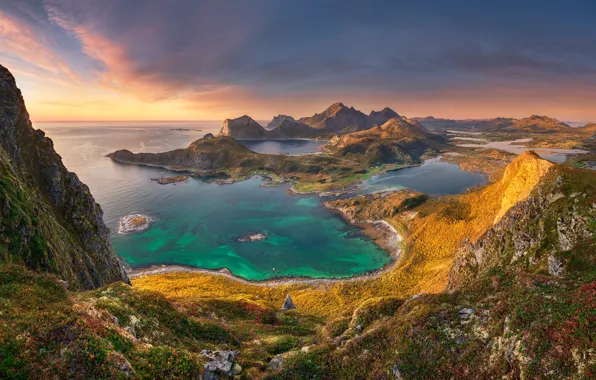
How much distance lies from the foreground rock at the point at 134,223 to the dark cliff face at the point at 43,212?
62258 mm

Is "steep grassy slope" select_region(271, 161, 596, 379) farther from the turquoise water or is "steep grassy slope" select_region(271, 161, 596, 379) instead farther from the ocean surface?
the turquoise water

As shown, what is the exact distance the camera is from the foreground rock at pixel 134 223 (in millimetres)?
120925

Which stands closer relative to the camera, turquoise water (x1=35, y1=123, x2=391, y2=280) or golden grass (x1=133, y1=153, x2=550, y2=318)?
golden grass (x1=133, y1=153, x2=550, y2=318)

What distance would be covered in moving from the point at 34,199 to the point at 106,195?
139482 mm

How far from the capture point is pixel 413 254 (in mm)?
91125

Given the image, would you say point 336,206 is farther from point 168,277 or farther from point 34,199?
point 34,199

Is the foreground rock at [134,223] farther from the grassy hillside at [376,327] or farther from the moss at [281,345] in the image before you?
the moss at [281,345]

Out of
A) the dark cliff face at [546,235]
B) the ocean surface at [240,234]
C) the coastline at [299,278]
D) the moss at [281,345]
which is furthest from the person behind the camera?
the ocean surface at [240,234]

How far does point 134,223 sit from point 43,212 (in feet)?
290

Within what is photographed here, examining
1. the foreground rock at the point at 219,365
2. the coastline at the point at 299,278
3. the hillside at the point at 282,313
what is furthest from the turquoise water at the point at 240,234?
the foreground rock at the point at 219,365

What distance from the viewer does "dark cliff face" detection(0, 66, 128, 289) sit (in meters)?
37.4

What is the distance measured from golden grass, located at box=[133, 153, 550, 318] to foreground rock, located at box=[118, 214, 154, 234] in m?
45.9

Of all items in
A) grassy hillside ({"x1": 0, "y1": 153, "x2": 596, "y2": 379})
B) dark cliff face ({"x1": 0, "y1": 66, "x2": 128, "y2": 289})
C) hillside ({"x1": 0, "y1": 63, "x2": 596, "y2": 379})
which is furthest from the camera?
dark cliff face ({"x1": 0, "y1": 66, "x2": 128, "y2": 289})

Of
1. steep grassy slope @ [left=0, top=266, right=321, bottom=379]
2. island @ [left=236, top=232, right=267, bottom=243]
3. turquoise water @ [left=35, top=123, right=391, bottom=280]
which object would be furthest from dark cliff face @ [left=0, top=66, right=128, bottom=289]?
island @ [left=236, top=232, right=267, bottom=243]
